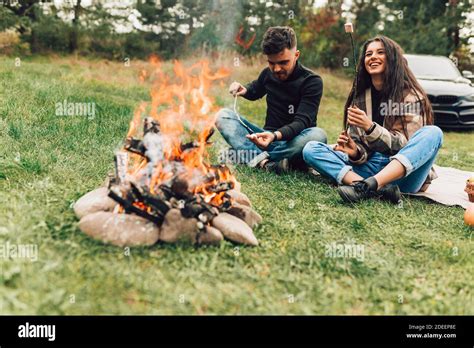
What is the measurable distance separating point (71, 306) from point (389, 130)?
3363 mm

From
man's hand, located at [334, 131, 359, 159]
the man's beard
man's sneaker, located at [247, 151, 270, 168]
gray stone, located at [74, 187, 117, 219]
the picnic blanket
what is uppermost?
the man's beard

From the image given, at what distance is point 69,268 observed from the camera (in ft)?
8.84

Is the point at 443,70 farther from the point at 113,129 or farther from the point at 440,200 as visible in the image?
the point at 113,129

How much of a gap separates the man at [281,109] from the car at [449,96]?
7061mm

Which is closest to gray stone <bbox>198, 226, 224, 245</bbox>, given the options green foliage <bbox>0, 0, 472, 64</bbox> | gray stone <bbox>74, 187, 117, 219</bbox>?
gray stone <bbox>74, 187, 117, 219</bbox>

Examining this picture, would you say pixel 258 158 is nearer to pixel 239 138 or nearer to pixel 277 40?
pixel 239 138

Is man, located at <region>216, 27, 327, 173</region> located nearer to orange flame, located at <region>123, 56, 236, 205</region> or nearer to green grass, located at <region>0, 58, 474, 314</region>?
green grass, located at <region>0, 58, 474, 314</region>

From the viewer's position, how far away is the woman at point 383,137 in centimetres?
432

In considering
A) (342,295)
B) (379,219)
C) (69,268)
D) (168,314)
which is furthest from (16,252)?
(379,219)

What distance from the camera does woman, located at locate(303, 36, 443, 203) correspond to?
4324 millimetres

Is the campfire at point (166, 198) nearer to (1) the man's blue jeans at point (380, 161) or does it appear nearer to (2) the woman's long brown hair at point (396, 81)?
(1) the man's blue jeans at point (380, 161)

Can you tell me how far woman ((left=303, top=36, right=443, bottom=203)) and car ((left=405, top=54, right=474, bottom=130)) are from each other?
A: 718 cm

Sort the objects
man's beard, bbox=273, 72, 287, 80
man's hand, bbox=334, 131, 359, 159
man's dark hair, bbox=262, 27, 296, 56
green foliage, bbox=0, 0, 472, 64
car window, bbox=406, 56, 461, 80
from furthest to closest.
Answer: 1. green foliage, bbox=0, 0, 472, 64
2. car window, bbox=406, 56, 461, 80
3. man's beard, bbox=273, 72, 287, 80
4. man's dark hair, bbox=262, 27, 296, 56
5. man's hand, bbox=334, 131, 359, 159

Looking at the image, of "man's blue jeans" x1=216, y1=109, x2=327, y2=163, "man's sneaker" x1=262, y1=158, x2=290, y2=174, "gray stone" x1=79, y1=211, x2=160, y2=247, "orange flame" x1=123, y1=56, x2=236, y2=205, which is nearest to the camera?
"gray stone" x1=79, y1=211, x2=160, y2=247
